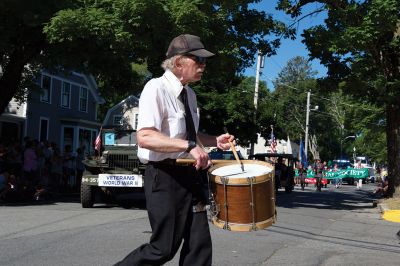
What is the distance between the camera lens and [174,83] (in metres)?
3.55

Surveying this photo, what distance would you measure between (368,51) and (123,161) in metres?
8.34

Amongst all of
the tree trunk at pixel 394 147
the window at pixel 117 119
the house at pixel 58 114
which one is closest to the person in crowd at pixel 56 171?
the tree trunk at pixel 394 147

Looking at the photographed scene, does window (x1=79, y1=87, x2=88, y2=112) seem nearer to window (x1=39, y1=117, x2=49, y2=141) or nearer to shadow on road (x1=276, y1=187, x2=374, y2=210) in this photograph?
window (x1=39, y1=117, x2=49, y2=141)

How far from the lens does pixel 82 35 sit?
43.5 ft

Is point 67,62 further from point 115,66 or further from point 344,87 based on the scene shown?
point 344,87

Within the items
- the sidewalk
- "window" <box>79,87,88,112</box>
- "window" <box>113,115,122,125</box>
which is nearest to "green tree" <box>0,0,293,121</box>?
the sidewalk

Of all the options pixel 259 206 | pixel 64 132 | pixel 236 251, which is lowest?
pixel 236 251

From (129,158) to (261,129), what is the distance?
28.1m

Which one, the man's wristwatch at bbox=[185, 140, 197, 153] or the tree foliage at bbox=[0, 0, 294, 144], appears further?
the tree foliage at bbox=[0, 0, 294, 144]

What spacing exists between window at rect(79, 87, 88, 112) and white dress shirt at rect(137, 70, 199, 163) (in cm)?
3383

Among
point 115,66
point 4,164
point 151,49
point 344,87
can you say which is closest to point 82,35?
point 151,49

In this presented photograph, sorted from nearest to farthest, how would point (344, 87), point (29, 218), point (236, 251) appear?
point (236, 251), point (29, 218), point (344, 87)

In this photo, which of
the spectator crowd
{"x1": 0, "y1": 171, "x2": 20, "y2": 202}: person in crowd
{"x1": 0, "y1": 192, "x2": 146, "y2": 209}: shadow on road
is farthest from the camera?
the spectator crowd

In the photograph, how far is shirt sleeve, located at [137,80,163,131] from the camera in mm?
3354
